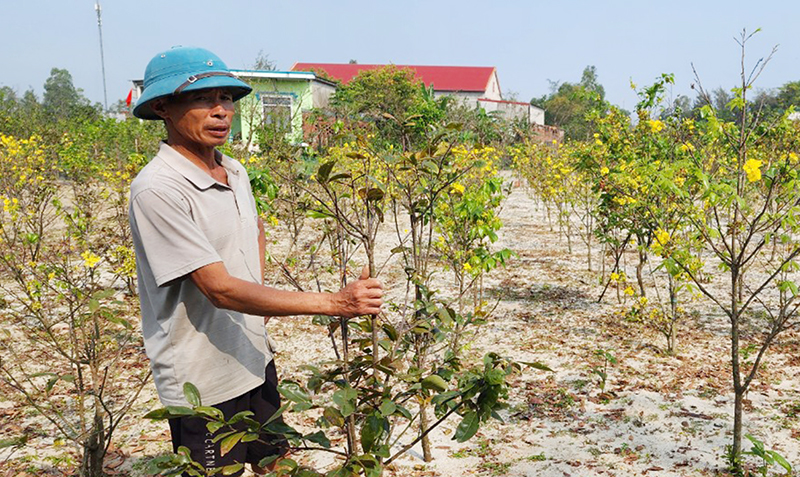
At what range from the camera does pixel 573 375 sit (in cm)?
416

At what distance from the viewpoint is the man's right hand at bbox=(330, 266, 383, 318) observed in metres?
1.29

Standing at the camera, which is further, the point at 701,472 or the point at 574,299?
the point at 574,299

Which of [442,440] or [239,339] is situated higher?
[239,339]

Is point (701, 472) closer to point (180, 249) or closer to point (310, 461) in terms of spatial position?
point (310, 461)

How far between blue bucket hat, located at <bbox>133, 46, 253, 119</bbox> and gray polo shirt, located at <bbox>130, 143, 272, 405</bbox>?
0.16 m

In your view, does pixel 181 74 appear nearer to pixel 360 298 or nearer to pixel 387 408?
pixel 360 298

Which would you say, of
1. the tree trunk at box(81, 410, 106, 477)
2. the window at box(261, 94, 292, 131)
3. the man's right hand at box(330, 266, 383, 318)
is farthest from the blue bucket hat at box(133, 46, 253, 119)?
the window at box(261, 94, 292, 131)

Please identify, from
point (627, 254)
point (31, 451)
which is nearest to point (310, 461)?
point (31, 451)

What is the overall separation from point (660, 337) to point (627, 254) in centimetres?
364

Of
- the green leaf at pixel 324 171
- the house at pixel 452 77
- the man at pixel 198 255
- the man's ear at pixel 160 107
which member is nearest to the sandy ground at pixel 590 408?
the man at pixel 198 255

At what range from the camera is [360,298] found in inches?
50.7

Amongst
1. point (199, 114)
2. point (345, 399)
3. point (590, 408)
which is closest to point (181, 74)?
point (199, 114)

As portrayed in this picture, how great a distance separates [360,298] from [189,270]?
0.46 meters

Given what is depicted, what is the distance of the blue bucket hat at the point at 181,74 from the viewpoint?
157 cm
